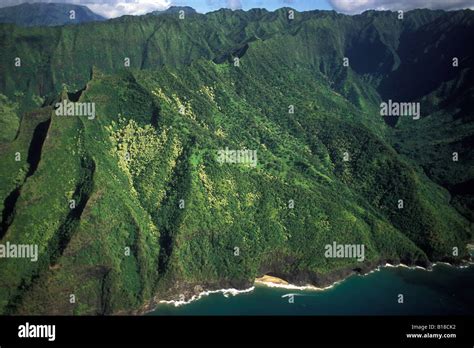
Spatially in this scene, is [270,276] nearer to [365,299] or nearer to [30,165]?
[365,299]

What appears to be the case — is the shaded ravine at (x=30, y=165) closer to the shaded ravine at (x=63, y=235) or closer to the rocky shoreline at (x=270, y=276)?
the shaded ravine at (x=63, y=235)

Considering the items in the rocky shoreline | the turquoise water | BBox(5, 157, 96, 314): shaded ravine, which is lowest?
the turquoise water

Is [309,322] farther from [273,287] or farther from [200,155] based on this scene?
[200,155]

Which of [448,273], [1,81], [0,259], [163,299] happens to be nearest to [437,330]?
[163,299]

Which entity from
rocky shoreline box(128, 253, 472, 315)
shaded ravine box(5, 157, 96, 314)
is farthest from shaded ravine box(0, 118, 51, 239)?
rocky shoreline box(128, 253, 472, 315)

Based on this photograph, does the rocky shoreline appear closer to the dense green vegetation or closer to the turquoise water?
the dense green vegetation

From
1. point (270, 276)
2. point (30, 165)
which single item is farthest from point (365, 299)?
point (30, 165)

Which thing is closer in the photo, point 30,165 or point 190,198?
point 30,165
